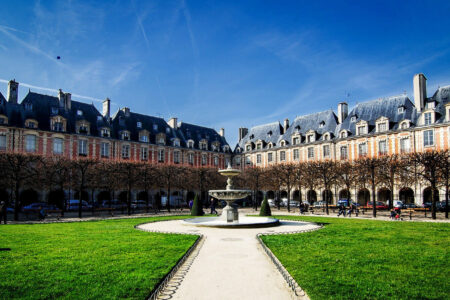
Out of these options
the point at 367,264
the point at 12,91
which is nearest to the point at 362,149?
the point at 367,264

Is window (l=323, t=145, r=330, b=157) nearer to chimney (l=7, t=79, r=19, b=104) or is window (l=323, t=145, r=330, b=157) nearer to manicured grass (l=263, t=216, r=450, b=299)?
manicured grass (l=263, t=216, r=450, b=299)

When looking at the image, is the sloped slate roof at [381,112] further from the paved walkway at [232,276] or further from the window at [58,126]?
the window at [58,126]

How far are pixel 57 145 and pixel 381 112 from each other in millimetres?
34532

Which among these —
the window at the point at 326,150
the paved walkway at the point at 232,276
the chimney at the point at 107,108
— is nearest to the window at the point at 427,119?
the window at the point at 326,150

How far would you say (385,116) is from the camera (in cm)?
3559

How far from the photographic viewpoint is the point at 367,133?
36.0 metres

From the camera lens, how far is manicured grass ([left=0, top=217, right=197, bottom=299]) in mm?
5344

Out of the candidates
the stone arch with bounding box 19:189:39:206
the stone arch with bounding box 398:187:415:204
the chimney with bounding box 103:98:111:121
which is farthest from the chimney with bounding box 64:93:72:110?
the stone arch with bounding box 398:187:415:204

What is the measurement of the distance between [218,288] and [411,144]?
1279 inches

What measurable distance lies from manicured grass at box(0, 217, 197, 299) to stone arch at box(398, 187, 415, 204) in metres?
29.4

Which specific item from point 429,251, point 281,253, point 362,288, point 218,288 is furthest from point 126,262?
point 429,251

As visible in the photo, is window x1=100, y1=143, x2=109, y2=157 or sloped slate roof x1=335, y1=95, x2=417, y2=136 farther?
window x1=100, y1=143, x2=109, y2=157

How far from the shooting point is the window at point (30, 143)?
31948mm

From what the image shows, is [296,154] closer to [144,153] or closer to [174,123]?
[174,123]
